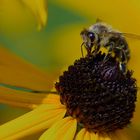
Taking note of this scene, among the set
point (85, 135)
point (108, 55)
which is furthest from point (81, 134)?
point (108, 55)

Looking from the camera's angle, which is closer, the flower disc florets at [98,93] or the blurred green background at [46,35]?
the flower disc florets at [98,93]

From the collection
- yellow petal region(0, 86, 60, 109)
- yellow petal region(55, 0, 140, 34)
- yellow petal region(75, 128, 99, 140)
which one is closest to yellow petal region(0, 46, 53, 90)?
yellow petal region(0, 86, 60, 109)

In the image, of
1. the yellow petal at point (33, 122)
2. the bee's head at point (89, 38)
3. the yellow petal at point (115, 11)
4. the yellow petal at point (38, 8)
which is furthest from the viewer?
the yellow petal at point (115, 11)

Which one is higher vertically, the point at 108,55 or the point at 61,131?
the point at 108,55

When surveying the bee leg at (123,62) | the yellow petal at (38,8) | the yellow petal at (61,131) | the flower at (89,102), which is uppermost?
the yellow petal at (38,8)

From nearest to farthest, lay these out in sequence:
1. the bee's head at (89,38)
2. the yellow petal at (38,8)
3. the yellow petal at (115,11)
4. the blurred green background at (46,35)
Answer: the yellow petal at (38,8)
the bee's head at (89,38)
the blurred green background at (46,35)
the yellow petal at (115,11)

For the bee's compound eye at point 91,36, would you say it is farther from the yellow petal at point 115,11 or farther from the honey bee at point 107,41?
the yellow petal at point 115,11

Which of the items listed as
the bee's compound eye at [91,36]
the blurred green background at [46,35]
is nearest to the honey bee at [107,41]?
the bee's compound eye at [91,36]

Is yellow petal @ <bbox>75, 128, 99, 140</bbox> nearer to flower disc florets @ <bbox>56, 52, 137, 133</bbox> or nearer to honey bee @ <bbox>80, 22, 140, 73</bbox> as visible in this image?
flower disc florets @ <bbox>56, 52, 137, 133</bbox>

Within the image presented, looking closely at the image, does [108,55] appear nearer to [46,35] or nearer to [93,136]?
[93,136]
